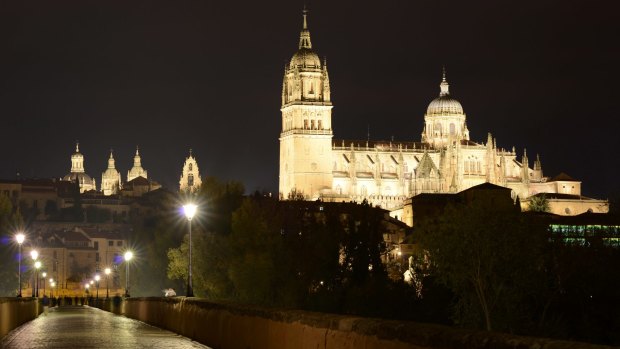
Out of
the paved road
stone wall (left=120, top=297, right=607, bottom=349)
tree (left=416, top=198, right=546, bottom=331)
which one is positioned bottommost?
the paved road

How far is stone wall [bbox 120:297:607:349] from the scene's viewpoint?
9.73 meters

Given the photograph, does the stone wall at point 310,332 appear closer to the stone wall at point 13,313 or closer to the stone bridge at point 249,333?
the stone bridge at point 249,333

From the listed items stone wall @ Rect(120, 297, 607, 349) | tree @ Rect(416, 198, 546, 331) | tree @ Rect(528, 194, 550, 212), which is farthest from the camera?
tree @ Rect(528, 194, 550, 212)

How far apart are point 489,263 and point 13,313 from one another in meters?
42.1

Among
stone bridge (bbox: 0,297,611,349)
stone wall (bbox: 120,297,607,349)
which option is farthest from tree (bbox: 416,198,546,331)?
stone wall (bbox: 120,297,607,349)

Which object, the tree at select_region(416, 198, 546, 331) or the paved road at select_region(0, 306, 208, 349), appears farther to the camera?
the tree at select_region(416, 198, 546, 331)

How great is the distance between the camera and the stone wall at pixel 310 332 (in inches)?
383

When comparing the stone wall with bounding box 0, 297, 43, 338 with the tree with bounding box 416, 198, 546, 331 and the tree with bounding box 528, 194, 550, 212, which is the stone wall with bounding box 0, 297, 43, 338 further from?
the tree with bounding box 528, 194, 550, 212

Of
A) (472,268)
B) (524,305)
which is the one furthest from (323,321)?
(472,268)

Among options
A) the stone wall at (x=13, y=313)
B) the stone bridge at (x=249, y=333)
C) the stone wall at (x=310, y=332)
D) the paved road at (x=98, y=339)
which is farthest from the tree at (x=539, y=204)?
the stone wall at (x=310, y=332)

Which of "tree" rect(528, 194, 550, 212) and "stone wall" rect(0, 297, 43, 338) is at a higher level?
"tree" rect(528, 194, 550, 212)

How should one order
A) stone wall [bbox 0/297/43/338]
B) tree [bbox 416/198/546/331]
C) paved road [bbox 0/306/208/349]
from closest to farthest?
paved road [bbox 0/306/208/349] → stone wall [bbox 0/297/43/338] → tree [bbox 416/198/546/331]

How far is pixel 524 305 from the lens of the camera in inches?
2435

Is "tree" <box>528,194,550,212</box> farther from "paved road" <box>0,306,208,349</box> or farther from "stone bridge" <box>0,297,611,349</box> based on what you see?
"paved road" <box>0,306,208,349</box>
